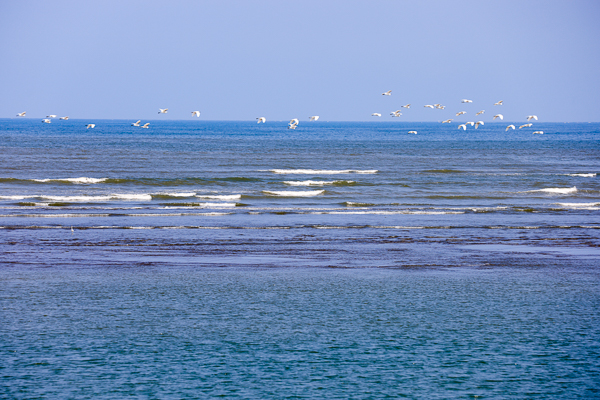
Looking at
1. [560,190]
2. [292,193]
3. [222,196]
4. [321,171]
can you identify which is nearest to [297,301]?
[222,196]

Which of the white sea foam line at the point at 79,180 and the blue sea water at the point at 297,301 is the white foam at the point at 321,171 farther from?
the blue sea water at the point at 297,301

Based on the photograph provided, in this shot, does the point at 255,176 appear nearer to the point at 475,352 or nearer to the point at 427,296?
the point at 427,296

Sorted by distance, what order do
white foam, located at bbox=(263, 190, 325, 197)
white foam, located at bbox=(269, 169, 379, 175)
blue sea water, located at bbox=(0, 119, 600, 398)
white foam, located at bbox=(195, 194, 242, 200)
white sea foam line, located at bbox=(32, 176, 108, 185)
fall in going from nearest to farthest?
1. blue sea water, located at bbox=(0, 119, 600, 398)
2. white foam, located at bbox=(195, 194, 242, 200)
3. white foam, located at bbox=(263, 190, 325, 197)
4. white sea foam line, located at bbox=(32, 176, 108, 185)
5. white foam, located at bbox=(269, 169, 379, 175)

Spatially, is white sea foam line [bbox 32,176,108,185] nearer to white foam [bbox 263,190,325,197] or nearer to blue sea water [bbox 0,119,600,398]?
blue sea water [bbox 0,119,600,398]

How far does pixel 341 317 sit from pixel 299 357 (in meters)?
1.65

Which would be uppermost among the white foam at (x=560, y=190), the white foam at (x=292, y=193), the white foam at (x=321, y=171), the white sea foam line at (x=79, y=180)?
the white sea foam line at (x=79, y=180)

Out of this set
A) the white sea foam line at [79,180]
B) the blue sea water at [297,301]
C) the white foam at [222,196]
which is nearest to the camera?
the blue sea water at [297,301]

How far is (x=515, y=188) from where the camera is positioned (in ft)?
107

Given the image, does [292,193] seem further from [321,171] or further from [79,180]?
[321,171]

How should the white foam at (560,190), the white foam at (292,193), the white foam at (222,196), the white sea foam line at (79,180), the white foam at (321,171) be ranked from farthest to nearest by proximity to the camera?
the white foam at (321,171)
the white sea foam line at (79,180)
the white foam at (560,190)
the white foam at (292,193)
the white foam at (222,196)

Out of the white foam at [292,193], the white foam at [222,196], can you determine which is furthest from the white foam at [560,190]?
the white foam at [222,196]

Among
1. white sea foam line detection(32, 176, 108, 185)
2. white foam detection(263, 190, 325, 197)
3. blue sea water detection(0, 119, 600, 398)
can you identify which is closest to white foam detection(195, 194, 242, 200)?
white foam detection(263, 190, 325, 197)

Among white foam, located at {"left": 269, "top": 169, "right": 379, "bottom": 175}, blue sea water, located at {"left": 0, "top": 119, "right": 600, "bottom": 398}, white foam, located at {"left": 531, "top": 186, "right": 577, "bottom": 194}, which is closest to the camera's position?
blue sea water, located at {"left": 0, "top": 119, "right": 600, "bottom": 398}

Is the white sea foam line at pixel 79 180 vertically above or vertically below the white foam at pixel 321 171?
above
